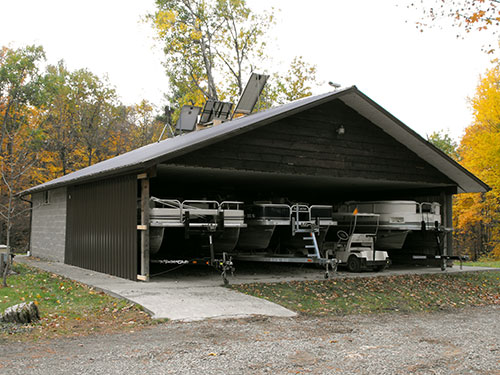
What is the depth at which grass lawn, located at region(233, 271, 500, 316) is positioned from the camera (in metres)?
9.81

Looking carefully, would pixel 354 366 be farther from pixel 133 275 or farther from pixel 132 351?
pixel 133 275

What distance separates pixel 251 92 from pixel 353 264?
6.92 meters

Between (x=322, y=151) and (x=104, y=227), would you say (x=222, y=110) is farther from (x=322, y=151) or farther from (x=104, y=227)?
(x=104, y=227)

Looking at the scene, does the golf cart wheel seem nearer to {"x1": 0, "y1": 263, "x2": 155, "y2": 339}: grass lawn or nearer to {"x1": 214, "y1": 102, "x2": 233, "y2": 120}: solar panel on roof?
{"x1": 0, "y1": 263, "x2": 155, "y2": 339}: grass lawn

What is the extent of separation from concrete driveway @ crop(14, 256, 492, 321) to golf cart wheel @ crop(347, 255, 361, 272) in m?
0.33

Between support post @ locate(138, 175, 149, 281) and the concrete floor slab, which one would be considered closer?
the concrete floor slab

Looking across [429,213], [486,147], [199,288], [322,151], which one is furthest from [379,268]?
[486,147]

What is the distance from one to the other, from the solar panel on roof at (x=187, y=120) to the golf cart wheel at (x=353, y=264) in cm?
880

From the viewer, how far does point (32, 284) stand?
11961mm

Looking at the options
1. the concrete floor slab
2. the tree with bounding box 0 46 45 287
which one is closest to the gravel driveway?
the concrete floor slab

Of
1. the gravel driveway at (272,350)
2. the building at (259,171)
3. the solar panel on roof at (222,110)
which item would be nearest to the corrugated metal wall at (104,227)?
the building at (259,171)

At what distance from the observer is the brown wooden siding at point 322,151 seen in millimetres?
12117

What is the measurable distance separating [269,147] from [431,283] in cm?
532

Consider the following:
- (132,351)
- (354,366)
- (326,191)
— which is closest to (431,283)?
(326,191)
